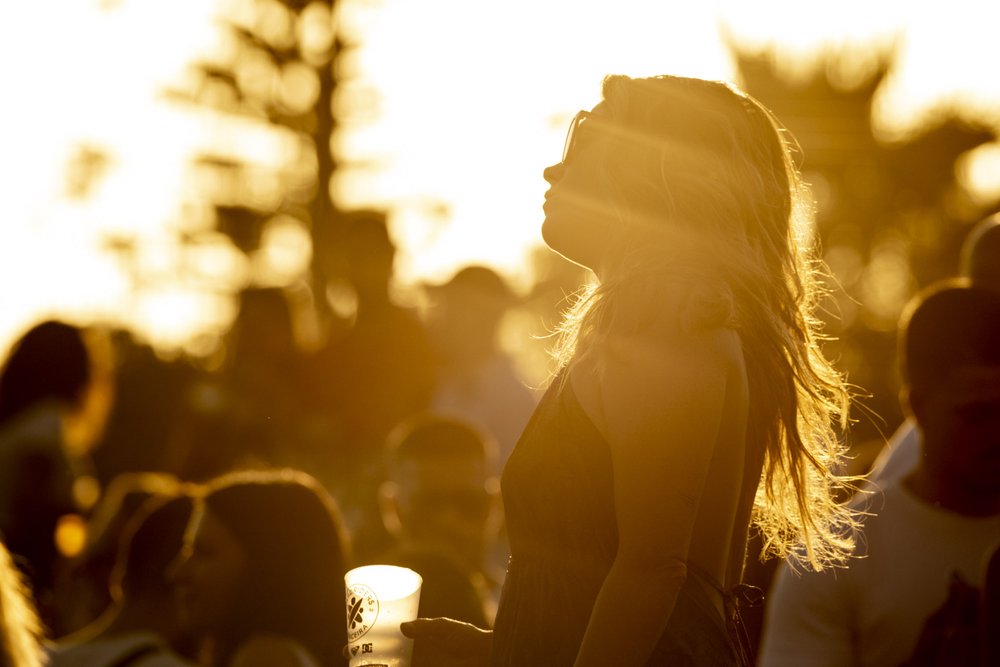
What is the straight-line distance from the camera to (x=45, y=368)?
6.63m

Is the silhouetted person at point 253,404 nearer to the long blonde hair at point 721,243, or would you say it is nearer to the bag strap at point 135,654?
the bag strap at point 135,654

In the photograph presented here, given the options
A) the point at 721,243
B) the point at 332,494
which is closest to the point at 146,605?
the point at 332,494

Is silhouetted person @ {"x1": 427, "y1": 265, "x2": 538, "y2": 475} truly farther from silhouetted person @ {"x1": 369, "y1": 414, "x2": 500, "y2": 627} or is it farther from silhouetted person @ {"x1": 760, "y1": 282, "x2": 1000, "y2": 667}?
silhouetted person @ {"x1": 760, "y1": 282, "x2": 1000, "y2": 667}

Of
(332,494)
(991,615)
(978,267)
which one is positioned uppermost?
(978,267)

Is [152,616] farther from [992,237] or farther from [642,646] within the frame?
[992,237]

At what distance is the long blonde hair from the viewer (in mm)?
2717

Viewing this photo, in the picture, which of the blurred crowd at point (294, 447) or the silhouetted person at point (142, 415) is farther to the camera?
the silhouetted person at point (142, 415)

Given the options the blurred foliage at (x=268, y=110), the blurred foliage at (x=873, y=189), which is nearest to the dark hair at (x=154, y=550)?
the blurred foliage at (x=268, y=110)

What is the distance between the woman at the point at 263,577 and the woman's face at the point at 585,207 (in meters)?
1.61

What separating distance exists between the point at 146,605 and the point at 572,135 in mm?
2381

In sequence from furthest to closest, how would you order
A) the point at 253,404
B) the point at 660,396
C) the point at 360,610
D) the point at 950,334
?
the point at 253,404 → the point at 950,334 → the point at 360,610 → the point at 660,396

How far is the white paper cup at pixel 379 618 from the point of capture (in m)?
2.80

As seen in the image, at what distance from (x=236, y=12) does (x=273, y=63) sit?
140 centimetres

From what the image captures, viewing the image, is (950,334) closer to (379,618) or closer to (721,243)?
(721,243)
